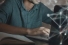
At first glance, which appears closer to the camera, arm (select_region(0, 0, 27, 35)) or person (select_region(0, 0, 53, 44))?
arm (select_region(0, 0, 27, 35))

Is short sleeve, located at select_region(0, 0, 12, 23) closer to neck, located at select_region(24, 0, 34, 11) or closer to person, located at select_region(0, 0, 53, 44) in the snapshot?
person, located at select_region(0, 0, 53, 44)

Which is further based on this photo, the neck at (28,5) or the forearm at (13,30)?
the neck at (28,5)

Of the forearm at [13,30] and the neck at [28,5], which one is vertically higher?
the neck at [28,5]

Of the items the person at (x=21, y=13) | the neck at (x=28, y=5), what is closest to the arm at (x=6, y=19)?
the person at (x=21, y=13)

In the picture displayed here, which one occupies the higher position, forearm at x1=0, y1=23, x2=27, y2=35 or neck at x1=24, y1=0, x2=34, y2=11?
neck at x1=24, y1=0, x2=34, y2=11

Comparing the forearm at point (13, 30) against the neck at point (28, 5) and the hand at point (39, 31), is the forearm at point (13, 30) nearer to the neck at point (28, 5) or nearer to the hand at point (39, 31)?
the hand at point (39, 31)

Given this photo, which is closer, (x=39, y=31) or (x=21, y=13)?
(x=39, y=31)

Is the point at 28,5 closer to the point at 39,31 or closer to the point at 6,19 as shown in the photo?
the point at 6,19

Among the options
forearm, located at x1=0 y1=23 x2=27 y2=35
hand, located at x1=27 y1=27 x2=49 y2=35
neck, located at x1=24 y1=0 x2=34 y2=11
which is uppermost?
neck, located at x1=24 y1=0 x2=34 y2=11

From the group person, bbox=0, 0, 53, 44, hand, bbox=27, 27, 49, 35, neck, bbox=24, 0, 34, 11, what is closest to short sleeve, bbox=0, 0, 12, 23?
person, bbox=0, 0, 53, 44

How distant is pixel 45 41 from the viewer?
761 millimetres

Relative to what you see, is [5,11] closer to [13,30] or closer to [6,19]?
[6,19]

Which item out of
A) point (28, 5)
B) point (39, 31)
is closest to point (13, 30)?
point (39, 31)

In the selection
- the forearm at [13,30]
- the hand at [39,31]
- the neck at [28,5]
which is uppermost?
the neck at [28,5]
